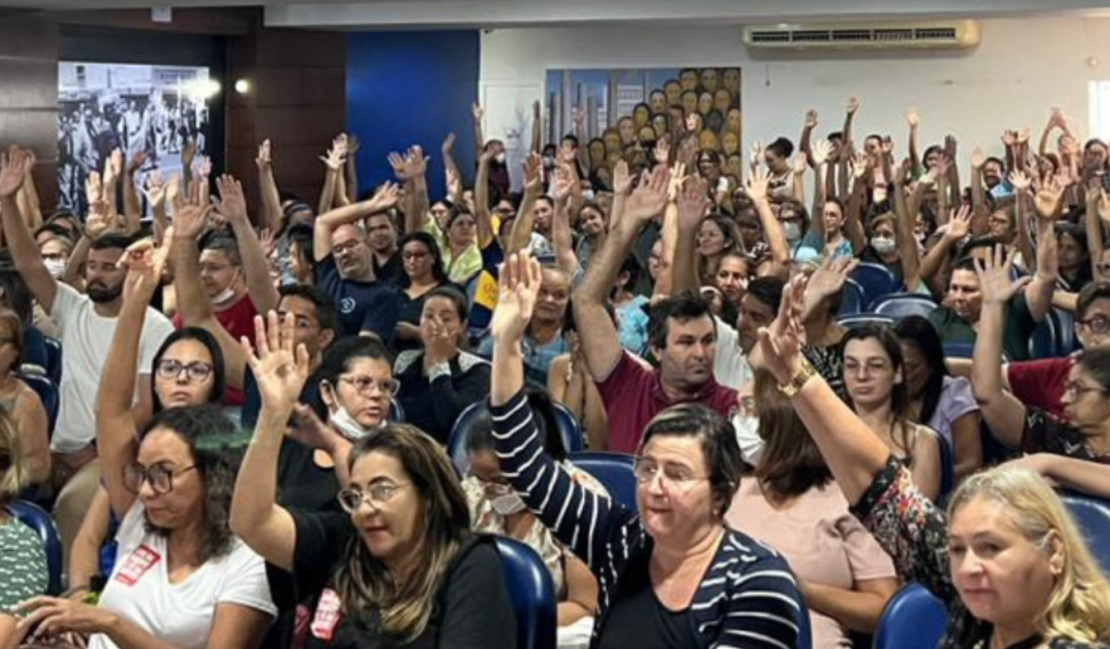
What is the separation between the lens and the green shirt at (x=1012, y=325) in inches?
250

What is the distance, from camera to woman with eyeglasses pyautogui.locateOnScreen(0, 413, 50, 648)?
12.0ft

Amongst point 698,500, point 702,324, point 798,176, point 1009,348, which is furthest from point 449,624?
point 798,176

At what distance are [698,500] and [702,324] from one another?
197 centimetres

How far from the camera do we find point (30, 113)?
38.9 feet

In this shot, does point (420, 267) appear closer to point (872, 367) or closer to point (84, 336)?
point (84, 336)

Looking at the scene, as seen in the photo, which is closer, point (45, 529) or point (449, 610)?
point (449, 610)

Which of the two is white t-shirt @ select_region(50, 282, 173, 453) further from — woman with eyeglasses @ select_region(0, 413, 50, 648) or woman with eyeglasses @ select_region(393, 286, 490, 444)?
woman with eyeglasses @ select_region(0, 413, 50, 648)

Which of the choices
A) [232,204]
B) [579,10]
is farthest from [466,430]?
[579,10]

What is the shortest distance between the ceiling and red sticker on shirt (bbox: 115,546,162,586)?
8.18 meters

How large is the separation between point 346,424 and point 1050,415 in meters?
1.97

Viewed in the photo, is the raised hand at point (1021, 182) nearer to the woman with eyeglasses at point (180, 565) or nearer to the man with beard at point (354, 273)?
the man with beard at point (354, 273)

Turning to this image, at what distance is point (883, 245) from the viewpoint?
9758 mm

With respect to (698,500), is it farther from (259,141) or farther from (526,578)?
(259,141)

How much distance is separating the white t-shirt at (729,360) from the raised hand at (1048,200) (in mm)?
1781
